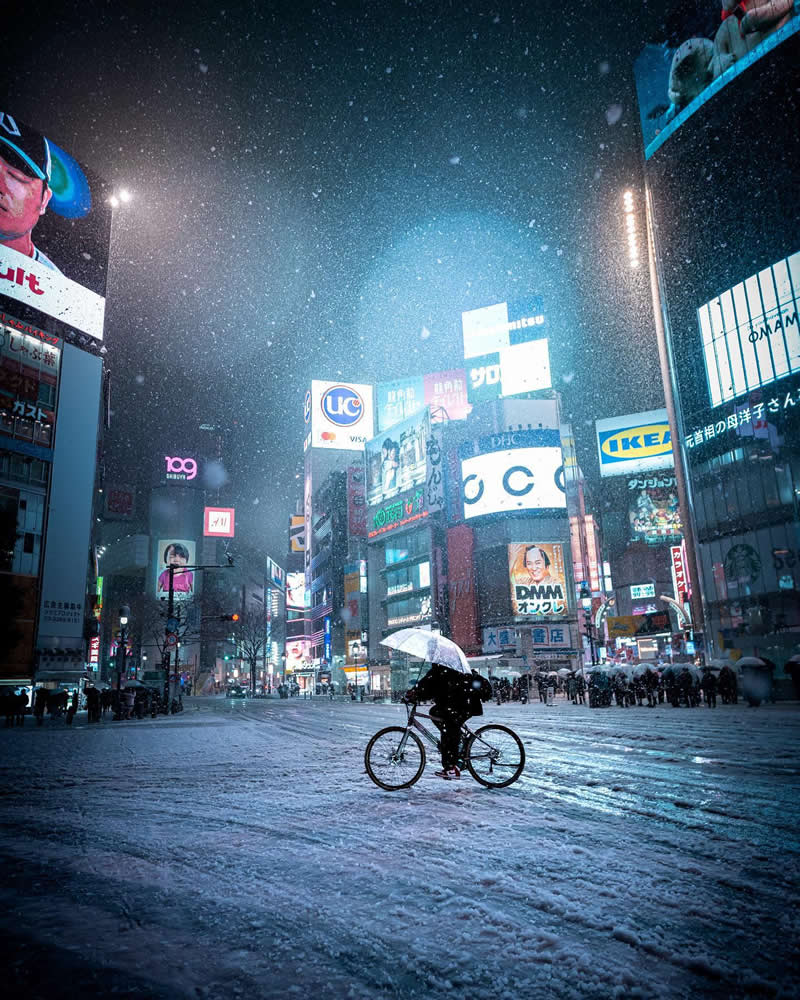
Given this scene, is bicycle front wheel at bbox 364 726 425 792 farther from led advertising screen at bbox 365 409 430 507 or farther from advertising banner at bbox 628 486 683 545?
advertising banner at bbox 628 486 683 545

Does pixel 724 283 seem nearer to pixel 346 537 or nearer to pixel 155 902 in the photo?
pixel 155 902

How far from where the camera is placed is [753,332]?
4431cm

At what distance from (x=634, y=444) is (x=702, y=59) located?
46498 mm

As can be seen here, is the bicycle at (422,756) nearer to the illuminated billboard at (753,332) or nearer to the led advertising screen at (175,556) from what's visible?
the illuminated billboard at (753,332)

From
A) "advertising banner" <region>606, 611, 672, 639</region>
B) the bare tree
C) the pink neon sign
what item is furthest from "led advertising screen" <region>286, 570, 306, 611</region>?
"advertising banner" <region>606, 611, 672, 639</region>

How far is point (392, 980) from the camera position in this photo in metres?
2.74

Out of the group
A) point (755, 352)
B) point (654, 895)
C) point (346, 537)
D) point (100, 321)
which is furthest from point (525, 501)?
point (654, 895)

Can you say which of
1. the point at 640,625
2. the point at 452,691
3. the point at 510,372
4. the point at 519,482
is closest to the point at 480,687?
the point at 452,691

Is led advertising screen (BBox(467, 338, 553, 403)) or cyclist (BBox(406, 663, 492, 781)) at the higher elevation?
led advertising screen (BBox(467, 338, 553, 403))

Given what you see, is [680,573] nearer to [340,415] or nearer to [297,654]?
[340,415]

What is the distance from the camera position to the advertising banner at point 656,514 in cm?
8675

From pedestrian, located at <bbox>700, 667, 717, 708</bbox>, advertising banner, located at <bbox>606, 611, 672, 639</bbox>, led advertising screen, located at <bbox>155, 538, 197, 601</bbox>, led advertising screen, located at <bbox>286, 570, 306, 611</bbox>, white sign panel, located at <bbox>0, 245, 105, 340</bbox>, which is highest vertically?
white sign panel, located at <bbox>0, 245, 105, 340</bbox>

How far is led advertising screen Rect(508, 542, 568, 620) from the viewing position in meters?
63.1

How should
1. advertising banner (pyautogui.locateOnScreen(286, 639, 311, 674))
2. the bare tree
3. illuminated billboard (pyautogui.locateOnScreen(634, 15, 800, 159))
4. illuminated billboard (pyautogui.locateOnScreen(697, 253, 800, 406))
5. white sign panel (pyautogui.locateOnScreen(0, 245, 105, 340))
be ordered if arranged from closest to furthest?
illuminated billboard (pyautogui.locateOnScreen(697, 253, 800, 406))
illuminated billboard (pyautogui.locateOnScreen(634, 15, 800, 159))
white sign panel (pyautogui.locateOnScreen(0, 245, 105, 340))
the bare tree
advertising banner (pyautogui.locateOnScreen(286, 639, 311, 674))
